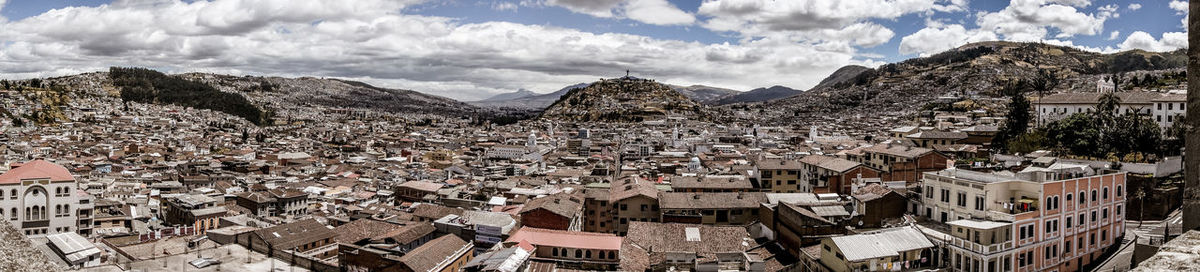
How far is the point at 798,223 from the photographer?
23.5m

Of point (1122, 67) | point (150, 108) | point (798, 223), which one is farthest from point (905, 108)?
point (150, 108)

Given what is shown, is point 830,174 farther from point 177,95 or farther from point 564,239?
point 177,95

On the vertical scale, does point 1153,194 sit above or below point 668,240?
above

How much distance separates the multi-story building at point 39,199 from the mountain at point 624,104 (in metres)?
115

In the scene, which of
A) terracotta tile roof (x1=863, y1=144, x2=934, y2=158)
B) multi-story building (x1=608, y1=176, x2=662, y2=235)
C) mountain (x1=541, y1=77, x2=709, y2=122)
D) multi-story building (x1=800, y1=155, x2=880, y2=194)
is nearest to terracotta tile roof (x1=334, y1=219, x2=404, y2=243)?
multi-story building (x1=608, y1=176, x2=662, y2=235)

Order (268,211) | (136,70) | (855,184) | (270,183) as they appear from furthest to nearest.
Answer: (136,70) < (270,183) < (268,211) < (855,184)

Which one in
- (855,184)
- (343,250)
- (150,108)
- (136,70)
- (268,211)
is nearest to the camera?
(343,250)

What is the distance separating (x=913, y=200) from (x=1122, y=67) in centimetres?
16669

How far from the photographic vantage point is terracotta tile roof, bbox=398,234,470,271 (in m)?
22.0

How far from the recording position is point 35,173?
31.2m

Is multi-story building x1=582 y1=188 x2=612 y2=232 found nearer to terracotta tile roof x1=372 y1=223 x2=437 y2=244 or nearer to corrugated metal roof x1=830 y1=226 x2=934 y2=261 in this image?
terracotta tile roof x1=372 y1=223 x2=437 y2=244

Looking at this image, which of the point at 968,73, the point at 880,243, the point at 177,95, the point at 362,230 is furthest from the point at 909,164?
the point at 177,95

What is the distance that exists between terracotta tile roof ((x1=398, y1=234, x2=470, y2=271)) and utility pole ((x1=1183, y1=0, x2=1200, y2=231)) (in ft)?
63.9

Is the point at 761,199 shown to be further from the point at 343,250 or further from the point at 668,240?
the point at 343,250
